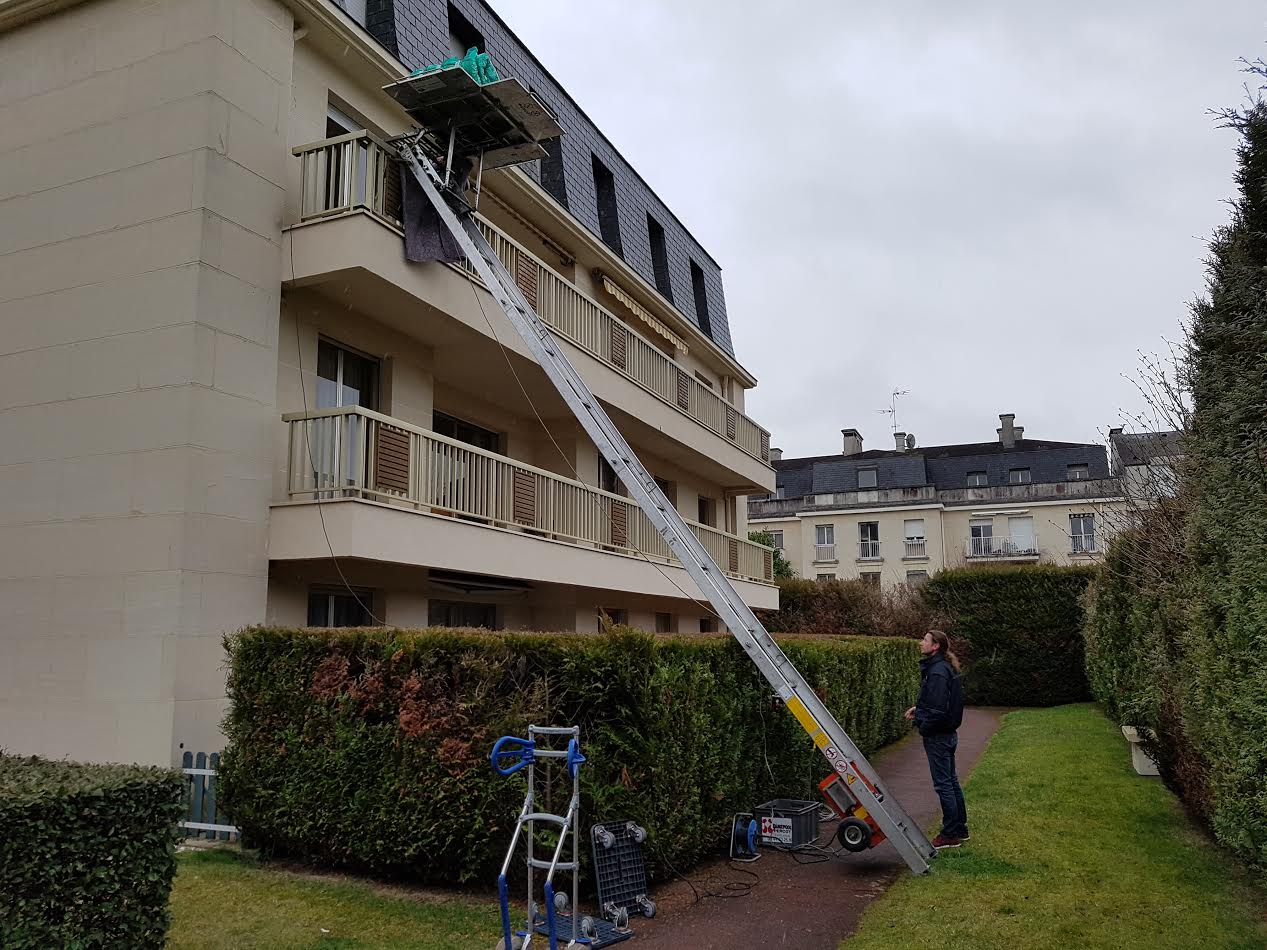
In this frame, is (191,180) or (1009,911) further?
(191,180)

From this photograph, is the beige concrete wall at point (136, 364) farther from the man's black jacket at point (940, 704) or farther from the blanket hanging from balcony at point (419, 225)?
the man's black jacket at point (940, 704)

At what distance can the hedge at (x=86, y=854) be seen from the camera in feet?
14.6

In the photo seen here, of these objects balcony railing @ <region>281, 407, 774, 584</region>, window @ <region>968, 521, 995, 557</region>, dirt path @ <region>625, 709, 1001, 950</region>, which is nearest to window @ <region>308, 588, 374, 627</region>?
→ balcony railing @ <region>281, 407, 774, 584</region>

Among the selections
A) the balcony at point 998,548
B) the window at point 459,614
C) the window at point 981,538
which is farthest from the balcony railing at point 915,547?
the window at point 459,614

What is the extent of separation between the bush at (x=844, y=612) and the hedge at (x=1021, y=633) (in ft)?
3.83

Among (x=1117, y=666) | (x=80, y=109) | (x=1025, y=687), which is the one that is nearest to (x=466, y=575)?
(x=80, y=109)

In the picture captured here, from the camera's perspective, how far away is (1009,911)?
21.8ft

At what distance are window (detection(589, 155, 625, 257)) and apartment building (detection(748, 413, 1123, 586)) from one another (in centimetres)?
3527

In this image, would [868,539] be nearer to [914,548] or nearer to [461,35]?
[914,548]

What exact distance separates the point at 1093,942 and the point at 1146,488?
7.01 metres

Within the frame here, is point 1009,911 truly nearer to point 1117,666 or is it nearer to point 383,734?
point 383,734

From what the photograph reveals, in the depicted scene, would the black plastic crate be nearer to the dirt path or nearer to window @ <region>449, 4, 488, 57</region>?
the dirt path

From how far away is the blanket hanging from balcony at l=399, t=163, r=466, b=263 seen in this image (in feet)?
37.5

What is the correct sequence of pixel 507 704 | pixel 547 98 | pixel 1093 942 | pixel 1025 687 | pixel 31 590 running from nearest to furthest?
pixel 1093 942, pixel 507 704, pixel 31 590, pixel 547 98, pixel 1025 687
